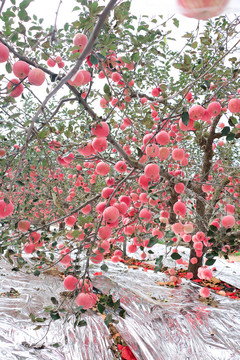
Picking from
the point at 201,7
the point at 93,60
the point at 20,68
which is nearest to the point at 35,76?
the point at 20,68

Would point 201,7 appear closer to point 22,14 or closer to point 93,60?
point 93,60

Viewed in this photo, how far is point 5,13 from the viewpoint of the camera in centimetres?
124

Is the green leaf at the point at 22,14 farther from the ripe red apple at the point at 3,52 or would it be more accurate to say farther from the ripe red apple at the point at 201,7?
the ripe red apple at the point at 201,7

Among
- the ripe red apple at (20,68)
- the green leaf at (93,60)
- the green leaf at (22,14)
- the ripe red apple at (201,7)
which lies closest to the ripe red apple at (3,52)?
the ripe red apple at (20,68)

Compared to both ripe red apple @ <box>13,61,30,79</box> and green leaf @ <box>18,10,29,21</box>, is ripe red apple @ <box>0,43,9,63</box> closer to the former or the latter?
ripe red apple @ <box>13,61,30,79</box>

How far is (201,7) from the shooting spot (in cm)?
35

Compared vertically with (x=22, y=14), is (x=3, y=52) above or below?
below

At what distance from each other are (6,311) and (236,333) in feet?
9.92

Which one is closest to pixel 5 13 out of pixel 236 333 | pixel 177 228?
pixel 177 228

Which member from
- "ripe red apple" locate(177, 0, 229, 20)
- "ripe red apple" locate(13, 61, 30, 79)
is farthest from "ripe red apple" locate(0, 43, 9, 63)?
"ripe red apple" locate(177, 0, 229, 20)

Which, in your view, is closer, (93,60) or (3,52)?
(3,52)

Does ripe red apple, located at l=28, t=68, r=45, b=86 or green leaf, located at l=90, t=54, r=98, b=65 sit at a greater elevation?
green leaf, located at l=90, t=54, r=98, b=65

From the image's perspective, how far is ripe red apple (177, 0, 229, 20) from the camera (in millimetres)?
340

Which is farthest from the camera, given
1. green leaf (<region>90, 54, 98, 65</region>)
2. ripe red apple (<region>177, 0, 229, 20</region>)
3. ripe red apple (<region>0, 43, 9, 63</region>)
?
green leaf (<region>90, 54, 98, 65</region>)
